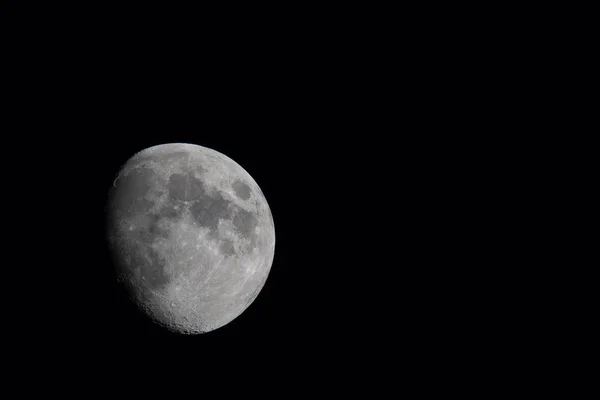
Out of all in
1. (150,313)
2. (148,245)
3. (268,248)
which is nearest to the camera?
(148,245)

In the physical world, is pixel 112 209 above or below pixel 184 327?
above

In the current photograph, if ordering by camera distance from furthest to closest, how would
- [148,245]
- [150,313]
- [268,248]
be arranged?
[268,248] → [150,313] → [148,245]

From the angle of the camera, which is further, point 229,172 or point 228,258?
point 229,172

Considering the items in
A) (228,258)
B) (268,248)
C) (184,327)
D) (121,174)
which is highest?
(121,174)

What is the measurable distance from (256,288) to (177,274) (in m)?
0.80

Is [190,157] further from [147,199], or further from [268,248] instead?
[268,248]

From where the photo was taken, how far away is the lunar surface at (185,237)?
365cm

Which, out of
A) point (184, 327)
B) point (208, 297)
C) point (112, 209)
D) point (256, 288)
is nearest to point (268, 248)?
point (256, 288)

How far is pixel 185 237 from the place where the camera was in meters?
3.64

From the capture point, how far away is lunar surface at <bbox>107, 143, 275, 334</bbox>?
12.0ft

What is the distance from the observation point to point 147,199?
3.70 meters

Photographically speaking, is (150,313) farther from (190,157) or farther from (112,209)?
(190,157)

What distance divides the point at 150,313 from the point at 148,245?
0.67 meters

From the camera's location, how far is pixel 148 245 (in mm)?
3629
